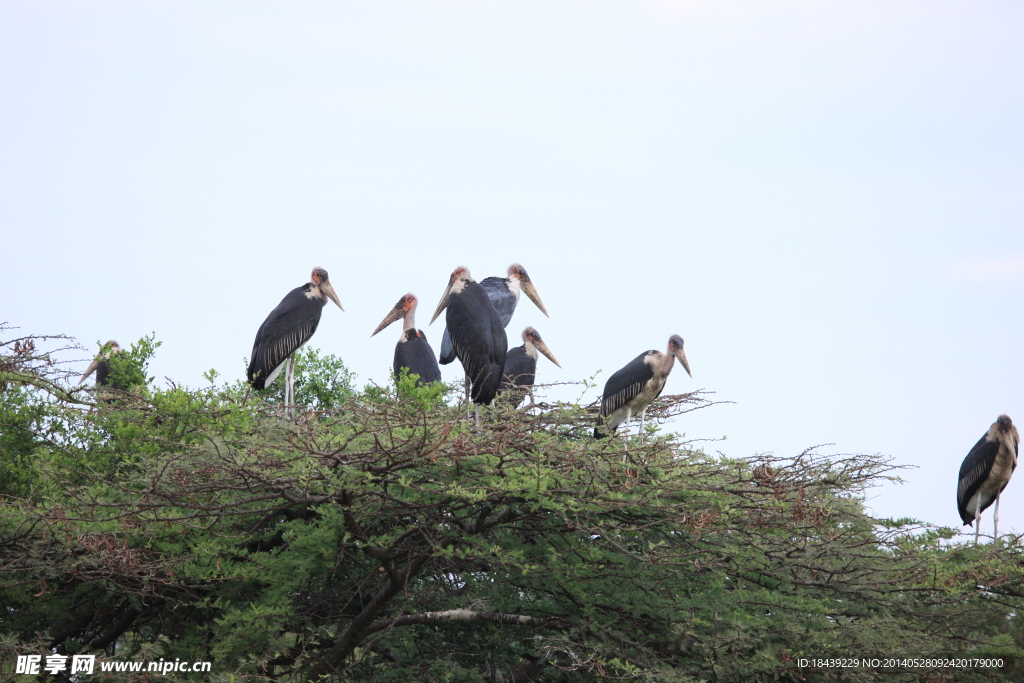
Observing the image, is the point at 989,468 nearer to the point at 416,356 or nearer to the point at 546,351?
the point at 546,351

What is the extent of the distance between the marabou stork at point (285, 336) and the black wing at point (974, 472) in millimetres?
8342

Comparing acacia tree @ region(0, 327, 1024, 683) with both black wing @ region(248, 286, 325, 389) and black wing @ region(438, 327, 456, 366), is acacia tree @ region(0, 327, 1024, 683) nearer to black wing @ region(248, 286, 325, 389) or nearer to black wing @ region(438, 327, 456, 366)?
black wing @ region(248, 286, 325, 389)

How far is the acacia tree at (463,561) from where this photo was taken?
8.15 metres

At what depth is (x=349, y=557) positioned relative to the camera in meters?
9.79

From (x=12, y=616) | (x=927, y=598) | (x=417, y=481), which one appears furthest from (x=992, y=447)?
(x=12, y=616)

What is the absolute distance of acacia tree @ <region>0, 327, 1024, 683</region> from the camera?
8.15 metres

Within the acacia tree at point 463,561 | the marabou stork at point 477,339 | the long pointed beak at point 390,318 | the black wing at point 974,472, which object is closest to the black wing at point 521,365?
the long pointed beak at point 390,318

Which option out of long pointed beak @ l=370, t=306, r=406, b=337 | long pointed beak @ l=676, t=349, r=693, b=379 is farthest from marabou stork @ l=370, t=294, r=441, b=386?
long pointed beak @ l=676, t=349, r=693, b=379

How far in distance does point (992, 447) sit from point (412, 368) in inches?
287

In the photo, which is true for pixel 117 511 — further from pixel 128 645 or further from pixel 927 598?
pixel 927 598

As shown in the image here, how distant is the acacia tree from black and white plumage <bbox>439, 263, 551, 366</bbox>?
3.71 meters

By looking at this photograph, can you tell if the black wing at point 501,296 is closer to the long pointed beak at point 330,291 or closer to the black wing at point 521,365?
the black wing at point 521,365

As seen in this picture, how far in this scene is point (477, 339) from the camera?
1059 centimetres

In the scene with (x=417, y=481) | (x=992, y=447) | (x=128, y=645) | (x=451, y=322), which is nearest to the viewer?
(x=417, y=481)
